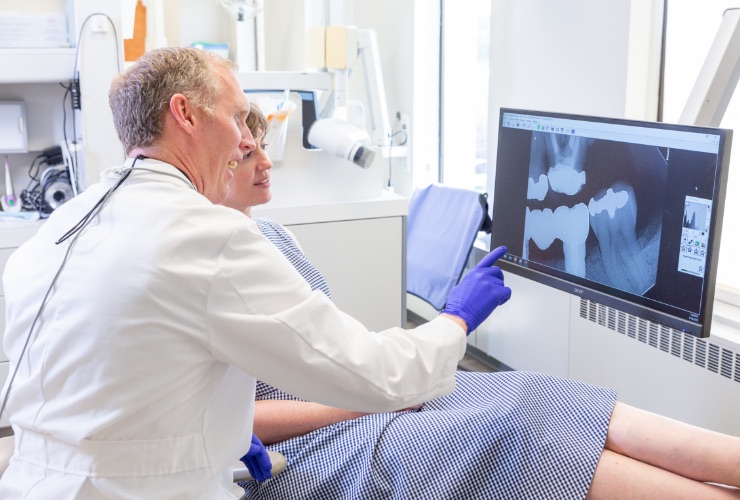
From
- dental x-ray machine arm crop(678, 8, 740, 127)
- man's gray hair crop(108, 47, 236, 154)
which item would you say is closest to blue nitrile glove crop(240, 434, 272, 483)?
man's gray hair crop(108, 47, 236, 154)

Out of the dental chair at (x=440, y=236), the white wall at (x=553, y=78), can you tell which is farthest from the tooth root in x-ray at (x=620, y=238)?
the dental chair at (x=440, y=236)

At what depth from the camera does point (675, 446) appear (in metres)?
1.46

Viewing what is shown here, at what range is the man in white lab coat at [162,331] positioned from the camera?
1.03m

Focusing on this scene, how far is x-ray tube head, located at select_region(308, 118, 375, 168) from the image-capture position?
2.70m

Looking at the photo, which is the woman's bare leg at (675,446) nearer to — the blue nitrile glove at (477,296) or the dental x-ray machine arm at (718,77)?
the blue nitrile glove at (477,296)

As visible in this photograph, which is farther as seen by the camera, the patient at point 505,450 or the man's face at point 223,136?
the patient at point 505,450

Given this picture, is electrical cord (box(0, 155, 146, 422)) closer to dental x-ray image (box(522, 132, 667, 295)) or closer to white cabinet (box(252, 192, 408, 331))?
dental x-ray image (box(522, 132, 667, 295))

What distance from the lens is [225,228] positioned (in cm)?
105

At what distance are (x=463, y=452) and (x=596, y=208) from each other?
1.61ft

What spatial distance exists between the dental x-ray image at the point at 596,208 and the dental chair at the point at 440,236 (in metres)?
1.44

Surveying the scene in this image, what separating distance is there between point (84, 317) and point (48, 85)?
2113 mm

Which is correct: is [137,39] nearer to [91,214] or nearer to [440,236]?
[440,236]

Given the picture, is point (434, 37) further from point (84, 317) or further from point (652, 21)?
point (84, 317)

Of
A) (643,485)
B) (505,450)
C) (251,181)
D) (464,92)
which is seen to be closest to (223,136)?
(251,181)
